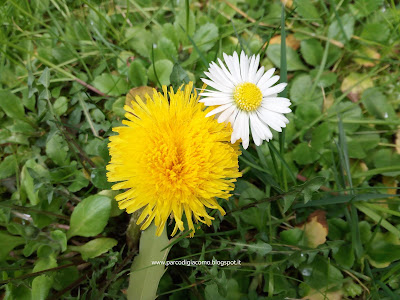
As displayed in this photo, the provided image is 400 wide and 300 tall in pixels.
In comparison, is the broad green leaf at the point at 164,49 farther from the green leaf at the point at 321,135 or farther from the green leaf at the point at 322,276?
the green leaf at the point at 322,276

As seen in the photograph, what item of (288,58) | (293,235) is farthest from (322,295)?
(288,58)

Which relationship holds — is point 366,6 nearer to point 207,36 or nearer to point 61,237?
point 207,36

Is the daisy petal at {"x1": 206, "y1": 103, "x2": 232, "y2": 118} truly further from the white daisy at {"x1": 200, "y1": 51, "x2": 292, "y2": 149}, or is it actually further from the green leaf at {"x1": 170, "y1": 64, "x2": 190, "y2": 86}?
the green leaf at {"x1": 170, "y1": 64, "x2": 190, "y2": 86}

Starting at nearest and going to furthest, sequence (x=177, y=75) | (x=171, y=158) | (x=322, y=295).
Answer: (x=171, y=158)
(x=177, y=75)
(x=322, y=295)

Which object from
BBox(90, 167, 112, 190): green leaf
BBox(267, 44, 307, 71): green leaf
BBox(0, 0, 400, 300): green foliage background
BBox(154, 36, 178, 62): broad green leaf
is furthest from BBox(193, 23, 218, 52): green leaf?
BBox(90, 167, 112, 190): green leaf

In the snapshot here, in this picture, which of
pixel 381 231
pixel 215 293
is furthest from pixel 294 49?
pixel 215 293

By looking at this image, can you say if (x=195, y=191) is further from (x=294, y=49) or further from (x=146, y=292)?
(x=294, y=49)

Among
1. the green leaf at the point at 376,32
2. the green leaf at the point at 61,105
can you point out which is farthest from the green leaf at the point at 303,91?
the green leaf at the point at 61,105
